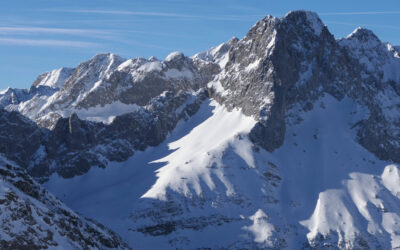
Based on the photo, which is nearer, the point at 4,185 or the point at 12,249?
the point at 12,249

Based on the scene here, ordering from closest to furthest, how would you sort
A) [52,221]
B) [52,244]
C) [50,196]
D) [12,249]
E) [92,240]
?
[12,249]
[52,244]
[52,221]
[92,240]
[50,196]

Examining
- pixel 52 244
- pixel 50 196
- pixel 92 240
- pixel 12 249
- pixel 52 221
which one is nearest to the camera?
pixel 12 249

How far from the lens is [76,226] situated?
4043 inches

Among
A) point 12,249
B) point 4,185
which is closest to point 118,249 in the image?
point 4,185

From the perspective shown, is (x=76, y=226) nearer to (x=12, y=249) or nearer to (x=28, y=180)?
(x=28, y=180)

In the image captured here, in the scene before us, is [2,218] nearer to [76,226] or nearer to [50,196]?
[76,226]

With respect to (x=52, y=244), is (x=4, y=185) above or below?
above

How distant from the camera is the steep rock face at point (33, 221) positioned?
80625 mm

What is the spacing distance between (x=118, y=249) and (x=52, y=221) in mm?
25865

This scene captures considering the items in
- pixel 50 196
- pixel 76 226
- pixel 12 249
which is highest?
pixel 50 196

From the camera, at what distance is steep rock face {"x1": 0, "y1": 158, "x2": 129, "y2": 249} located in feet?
265

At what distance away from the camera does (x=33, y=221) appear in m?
85.3

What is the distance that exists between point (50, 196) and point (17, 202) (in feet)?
81.4

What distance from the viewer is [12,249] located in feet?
256
